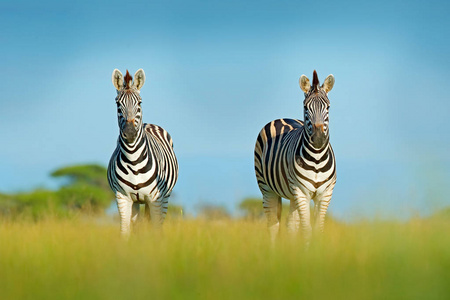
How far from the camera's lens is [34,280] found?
7.02 m

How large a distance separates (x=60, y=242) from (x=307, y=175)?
14.6 feet

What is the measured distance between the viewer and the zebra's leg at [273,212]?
445 inches

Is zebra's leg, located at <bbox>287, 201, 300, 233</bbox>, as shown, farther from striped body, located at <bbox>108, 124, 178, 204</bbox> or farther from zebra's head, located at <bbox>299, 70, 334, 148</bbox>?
striped body, located at <bbox>108, 124, 178, 204</bbox>

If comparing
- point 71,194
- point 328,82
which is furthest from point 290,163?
point 71,194

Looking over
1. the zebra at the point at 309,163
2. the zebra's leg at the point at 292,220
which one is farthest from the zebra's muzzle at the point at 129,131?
the zebra's leg at the point at 292,220

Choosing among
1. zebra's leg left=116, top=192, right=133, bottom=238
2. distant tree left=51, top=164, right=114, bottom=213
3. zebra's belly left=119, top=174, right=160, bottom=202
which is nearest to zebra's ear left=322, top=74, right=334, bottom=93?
zebra's belly left=119, top=174, right=160, bottom=202

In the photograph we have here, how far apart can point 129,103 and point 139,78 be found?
710 millimetres

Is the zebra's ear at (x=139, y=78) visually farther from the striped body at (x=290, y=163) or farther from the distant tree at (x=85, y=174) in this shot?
the distant tree at (x=85, y=174)

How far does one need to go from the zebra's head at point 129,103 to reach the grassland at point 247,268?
6.59ft

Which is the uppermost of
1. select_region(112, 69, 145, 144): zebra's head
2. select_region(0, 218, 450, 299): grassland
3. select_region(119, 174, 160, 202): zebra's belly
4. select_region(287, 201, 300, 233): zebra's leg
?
select_region(112, 69, 145, 144): zebra's head

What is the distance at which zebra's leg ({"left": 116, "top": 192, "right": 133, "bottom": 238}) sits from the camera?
9.90 m

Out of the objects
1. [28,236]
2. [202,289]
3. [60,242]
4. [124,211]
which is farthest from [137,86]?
[202,289]

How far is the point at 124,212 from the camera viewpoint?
393 inches

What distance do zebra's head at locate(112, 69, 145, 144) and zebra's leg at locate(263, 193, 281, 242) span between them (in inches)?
130
